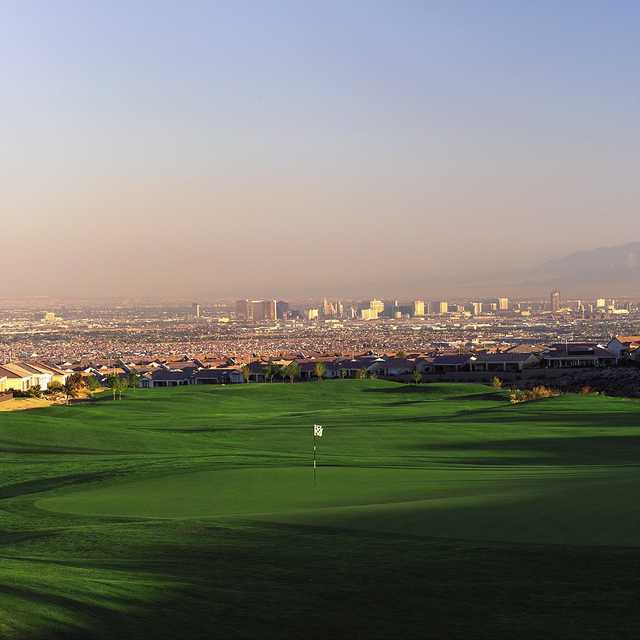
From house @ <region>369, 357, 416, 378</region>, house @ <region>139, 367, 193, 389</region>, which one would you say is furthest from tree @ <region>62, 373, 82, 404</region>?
house @ <region>369, 357, 416, 378</region>

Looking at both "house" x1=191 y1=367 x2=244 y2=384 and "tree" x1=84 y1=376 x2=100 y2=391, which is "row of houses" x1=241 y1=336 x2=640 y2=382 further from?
"tree" x1=84 y1=376 x2=100 y2=391

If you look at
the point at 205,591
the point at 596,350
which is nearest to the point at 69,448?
the point at 205,591

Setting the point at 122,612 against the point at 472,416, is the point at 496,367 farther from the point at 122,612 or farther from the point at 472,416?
the point at 122,612

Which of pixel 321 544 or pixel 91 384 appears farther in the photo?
pixel 91 384

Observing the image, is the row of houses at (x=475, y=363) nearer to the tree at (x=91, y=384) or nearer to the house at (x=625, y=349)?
the house at (x=625, y=349)

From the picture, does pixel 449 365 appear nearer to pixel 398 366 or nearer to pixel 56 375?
pixel 398 366

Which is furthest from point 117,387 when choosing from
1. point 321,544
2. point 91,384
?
point 321,544
